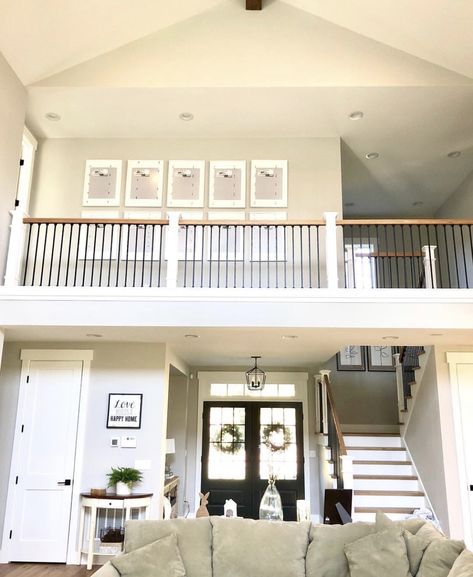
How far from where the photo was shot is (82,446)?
21.4 ft

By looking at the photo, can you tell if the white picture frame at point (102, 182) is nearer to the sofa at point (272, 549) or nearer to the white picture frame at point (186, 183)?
the white picture frame at point (186, 183)

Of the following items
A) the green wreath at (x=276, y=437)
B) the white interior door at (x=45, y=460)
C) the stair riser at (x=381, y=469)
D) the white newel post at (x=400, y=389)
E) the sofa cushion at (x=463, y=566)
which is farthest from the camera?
the green wreath at (x=276, y=437)

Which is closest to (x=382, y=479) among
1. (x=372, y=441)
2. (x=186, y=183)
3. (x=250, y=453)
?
(x=372, y=441)

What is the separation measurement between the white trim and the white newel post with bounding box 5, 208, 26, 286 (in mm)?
1179

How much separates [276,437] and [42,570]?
174 inches

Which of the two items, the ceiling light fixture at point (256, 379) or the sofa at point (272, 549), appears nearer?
the sofa at point (272, 549)

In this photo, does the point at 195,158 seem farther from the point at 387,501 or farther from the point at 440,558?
the point at 440,558

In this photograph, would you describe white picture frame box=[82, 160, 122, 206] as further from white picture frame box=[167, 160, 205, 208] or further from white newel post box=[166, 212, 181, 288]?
white newel post box=[166, 212, 181, 288]

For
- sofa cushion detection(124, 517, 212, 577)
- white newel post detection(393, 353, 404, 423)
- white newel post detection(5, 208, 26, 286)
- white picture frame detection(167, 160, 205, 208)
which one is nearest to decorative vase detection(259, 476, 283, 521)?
sofa cushion detection(124, 517, 212, 577)

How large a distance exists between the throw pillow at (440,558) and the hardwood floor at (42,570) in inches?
148

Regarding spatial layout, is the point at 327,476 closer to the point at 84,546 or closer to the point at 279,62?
the point at 84,546

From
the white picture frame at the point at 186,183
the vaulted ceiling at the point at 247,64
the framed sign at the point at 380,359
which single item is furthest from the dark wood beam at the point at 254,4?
the framed sign at the point at 380,359

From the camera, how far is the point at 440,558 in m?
3.52

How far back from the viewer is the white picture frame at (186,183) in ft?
25.6
